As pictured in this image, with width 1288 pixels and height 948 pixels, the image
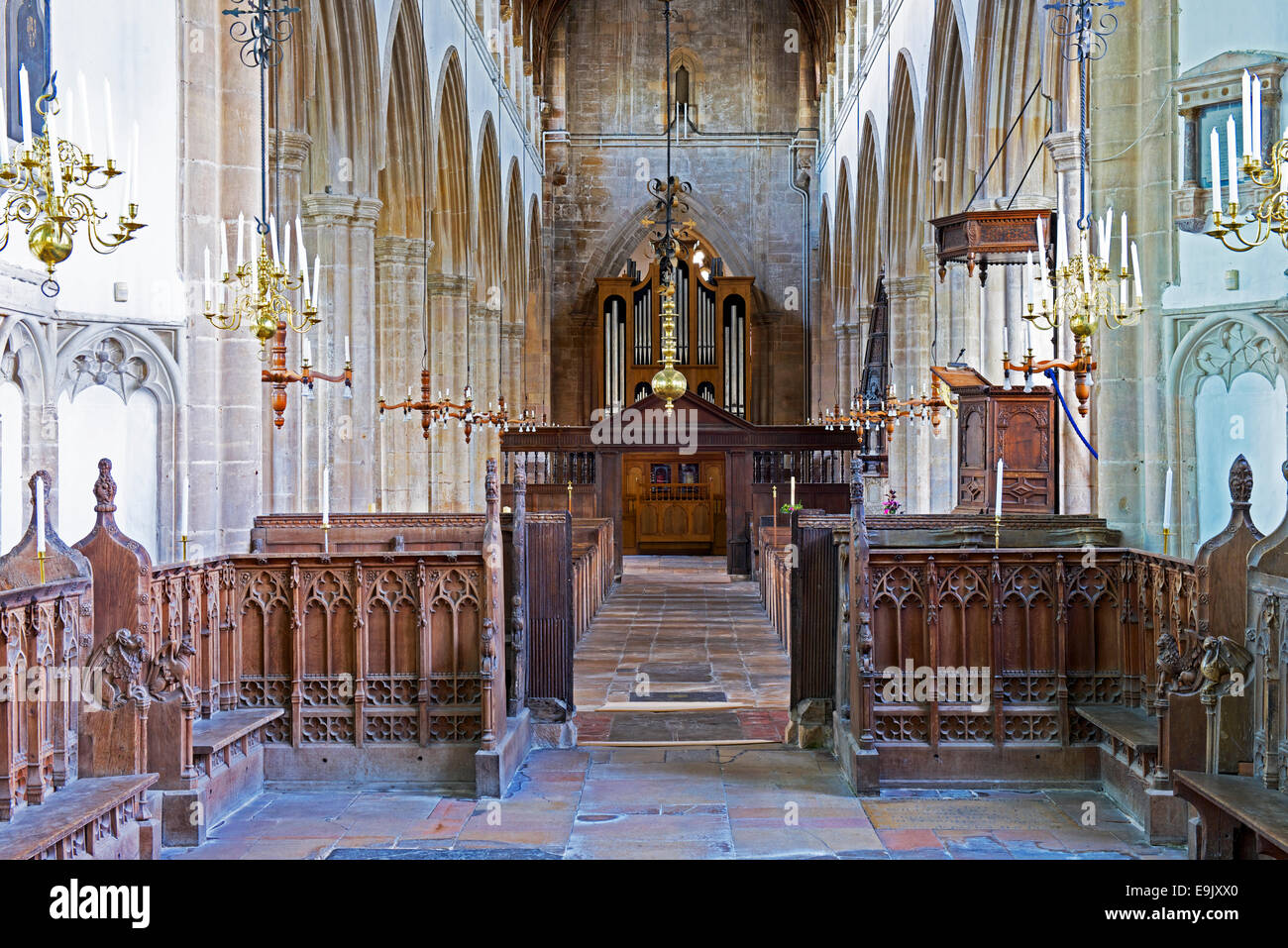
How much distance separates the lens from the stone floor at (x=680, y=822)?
4766mm

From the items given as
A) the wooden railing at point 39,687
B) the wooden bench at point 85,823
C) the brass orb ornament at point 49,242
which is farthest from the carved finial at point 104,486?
the wooden bench at point 85,823

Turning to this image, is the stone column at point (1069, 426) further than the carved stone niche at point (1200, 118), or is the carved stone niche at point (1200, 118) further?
the stone column at point (1069, 426)

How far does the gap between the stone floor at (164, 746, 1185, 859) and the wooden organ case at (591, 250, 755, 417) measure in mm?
20841

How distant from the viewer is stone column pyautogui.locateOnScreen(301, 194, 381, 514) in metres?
12.6

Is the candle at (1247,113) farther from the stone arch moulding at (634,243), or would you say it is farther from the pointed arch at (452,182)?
the stone arch moulding at (634,243)

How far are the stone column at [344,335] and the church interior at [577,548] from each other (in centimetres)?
4

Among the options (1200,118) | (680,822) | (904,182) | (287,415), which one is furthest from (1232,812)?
(904,182)

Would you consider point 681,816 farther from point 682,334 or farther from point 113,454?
point 682,334

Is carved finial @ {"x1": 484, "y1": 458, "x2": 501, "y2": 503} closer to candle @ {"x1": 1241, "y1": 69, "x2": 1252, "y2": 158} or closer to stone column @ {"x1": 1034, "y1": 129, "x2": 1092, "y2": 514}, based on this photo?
candle @ {"x1": 1241, "y1": 69, "x2": 1252, "y2": 158}

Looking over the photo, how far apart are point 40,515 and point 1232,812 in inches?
157

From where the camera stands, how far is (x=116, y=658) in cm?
457

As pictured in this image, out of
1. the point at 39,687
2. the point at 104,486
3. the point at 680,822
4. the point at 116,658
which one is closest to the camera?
the point at 39,687

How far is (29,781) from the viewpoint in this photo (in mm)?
3916
